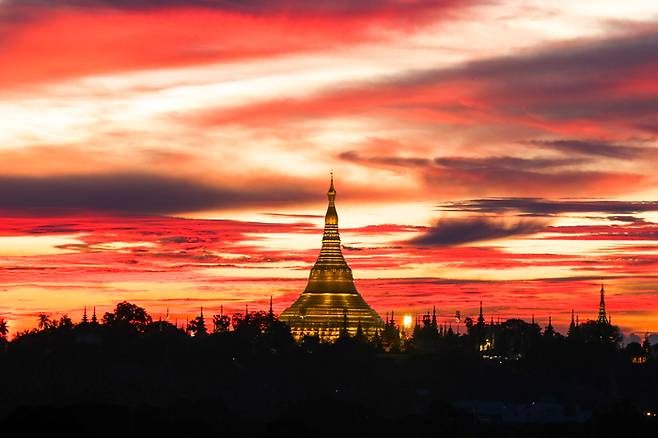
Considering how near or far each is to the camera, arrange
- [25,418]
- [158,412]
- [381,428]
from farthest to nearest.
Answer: [381,428] < [158,412] < [25,418]

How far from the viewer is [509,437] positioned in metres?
191

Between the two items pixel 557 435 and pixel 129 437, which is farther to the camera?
pixel 557 435

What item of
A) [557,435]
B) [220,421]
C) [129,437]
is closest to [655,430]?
[557,435]

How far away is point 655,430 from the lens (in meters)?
186

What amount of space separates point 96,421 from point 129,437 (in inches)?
129

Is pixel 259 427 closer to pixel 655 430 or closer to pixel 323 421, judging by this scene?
pixel 323 421

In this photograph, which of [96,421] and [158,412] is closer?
[96,421]

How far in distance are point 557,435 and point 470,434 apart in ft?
30.3

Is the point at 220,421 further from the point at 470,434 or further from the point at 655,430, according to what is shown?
the point at 655,430

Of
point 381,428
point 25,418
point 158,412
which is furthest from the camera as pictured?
point 381,428

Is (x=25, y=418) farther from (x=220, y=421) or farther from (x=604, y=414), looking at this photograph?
(x=604, y=414)

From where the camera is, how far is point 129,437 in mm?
160125

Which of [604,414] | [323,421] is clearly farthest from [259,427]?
[604,414]

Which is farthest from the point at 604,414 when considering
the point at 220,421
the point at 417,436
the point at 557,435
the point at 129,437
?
the point at 129,437
